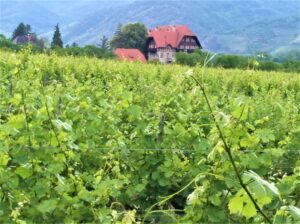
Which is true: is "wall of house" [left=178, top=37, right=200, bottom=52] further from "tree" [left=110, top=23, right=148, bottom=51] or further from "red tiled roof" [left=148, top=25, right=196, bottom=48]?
"tree" [left=110, top=23, right=148, bottom=51]

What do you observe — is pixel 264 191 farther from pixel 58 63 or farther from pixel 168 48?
pixel 168 48

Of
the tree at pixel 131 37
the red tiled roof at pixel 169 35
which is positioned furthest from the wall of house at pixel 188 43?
the tree at pixel 131 37

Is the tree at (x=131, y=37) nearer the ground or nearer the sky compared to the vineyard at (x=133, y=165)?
nearer the sky

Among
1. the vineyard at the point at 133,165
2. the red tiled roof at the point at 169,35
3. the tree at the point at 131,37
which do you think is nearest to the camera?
the vineyard at the point at 133,165

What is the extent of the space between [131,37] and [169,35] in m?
16.8

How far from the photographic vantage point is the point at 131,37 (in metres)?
83.1

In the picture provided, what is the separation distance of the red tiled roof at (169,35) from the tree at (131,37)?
5.45 ft

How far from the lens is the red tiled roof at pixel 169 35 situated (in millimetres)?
85312

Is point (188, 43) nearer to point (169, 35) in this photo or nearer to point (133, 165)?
point (169, 35)

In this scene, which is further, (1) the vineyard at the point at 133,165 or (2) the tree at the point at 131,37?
(2) the tree at the point at 131,37

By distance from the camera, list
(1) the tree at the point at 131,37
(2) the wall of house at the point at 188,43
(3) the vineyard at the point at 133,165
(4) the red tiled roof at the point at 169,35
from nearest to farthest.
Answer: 1. (3) the vineyard at the point at 133,165
2. (1) the tree at the point at 131,37
3. (4) the red tiled roof at the point at 169,35
4. (2) the wall of house at the point at 188,43

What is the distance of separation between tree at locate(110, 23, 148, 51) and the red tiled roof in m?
1.66

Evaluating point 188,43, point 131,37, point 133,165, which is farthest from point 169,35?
point 133,165

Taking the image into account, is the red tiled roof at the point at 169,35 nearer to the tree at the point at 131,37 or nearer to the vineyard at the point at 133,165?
the tree at the point at 131,37
